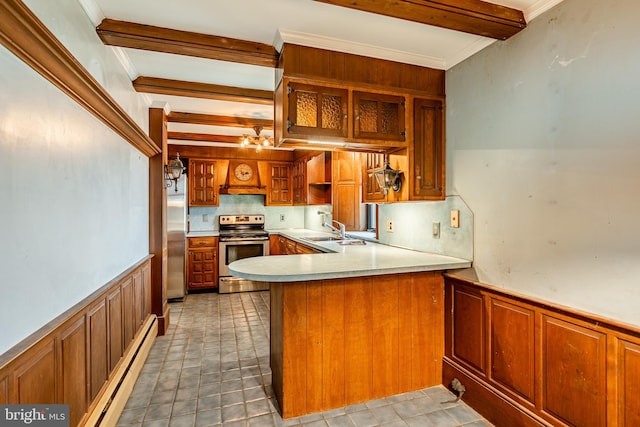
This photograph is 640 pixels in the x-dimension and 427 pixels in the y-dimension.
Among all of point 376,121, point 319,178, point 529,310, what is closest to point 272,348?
point 529,310

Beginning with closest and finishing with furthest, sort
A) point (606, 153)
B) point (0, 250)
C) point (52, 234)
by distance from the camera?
point (0, 250)
point (52, 234)
point (606, 153)

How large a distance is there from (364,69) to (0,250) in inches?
84.8

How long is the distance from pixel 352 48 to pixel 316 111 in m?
0.50

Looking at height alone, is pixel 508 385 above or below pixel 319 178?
below

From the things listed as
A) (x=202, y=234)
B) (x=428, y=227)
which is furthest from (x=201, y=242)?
(x=428, y=227)

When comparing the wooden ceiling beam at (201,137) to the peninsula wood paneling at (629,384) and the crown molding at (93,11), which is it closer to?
the crown molding at (93,11)

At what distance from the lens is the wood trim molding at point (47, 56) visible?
3.18 ft

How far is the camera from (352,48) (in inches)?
85.4

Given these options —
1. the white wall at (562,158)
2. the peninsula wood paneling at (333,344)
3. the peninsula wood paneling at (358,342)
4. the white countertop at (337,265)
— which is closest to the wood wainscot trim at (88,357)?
the white countertop at (337,265)

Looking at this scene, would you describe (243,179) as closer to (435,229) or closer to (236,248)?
(236,248)

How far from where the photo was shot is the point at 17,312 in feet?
3.47

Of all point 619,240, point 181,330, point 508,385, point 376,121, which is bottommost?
point 181,330

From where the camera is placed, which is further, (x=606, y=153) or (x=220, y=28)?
(x=220, y=28)

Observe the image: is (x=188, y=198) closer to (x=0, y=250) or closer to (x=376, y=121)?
(x=376, y=121)
